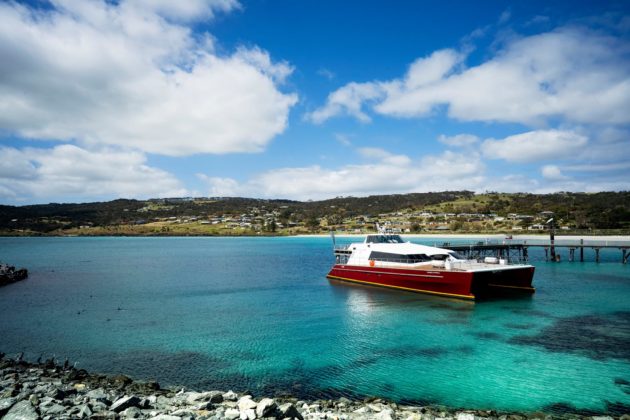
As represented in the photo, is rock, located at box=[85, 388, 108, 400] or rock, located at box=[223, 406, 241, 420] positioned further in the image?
rock, located at box=[85, 388, 108, 400]

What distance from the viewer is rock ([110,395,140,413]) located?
11094mm

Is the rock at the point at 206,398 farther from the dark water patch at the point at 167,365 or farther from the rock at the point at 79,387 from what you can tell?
the rock at the point at 79,387

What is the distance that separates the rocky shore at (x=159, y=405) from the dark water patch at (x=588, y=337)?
7.61 meters

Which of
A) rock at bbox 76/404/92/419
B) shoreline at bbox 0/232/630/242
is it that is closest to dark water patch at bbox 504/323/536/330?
rock at bbox 76/404/92/419

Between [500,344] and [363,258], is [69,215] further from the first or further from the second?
[500,344]

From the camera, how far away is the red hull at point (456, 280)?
3062 centimetres

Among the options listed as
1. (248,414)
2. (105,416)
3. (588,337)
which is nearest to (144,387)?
(105,416)

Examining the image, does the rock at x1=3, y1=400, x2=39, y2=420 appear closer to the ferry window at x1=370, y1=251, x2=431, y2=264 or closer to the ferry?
the ferry

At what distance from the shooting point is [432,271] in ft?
106

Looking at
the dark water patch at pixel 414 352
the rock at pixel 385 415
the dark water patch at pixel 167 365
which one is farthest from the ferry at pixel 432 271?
the rock at pixel 385 415

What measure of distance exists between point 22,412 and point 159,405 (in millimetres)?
3463

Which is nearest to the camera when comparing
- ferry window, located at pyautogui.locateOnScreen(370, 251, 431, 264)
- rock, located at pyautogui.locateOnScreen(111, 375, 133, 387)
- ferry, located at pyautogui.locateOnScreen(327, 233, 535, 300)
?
rock, located at pyautogui.locateOnScreen(111, 375, 133, 387)

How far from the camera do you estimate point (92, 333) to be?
76.5ft

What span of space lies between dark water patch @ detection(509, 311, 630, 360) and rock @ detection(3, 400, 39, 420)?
2051 cm
